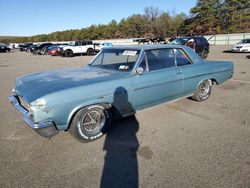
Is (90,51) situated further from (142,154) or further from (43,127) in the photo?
(142,154)

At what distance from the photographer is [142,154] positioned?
3090 millimetres

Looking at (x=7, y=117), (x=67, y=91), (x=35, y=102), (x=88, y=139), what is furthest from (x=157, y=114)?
(x=7, y=117)

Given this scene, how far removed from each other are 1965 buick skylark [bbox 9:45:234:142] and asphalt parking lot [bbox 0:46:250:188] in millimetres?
384

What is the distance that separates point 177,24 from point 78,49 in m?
49.4

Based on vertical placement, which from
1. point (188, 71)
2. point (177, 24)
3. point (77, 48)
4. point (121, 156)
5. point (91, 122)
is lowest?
point (121, 156)

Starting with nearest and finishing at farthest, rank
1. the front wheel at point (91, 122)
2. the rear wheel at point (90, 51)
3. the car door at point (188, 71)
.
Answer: the front wheel at point (91, 122) < the car door at point (188, 71) < the rear wheel at point (90, 51)

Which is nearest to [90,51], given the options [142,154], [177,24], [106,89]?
[106,89]

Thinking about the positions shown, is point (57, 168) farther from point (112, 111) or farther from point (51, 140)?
point (112, 111)

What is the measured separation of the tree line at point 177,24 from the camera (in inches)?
1704

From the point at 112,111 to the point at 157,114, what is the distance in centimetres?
133

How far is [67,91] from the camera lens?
10.0 ft

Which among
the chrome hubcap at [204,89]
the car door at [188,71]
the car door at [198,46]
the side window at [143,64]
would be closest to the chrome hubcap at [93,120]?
the side window at [143,64]

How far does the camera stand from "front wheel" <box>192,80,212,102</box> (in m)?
5.17

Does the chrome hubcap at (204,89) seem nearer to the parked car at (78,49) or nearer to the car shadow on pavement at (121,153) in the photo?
the car shadow on pavement at (121,153)
